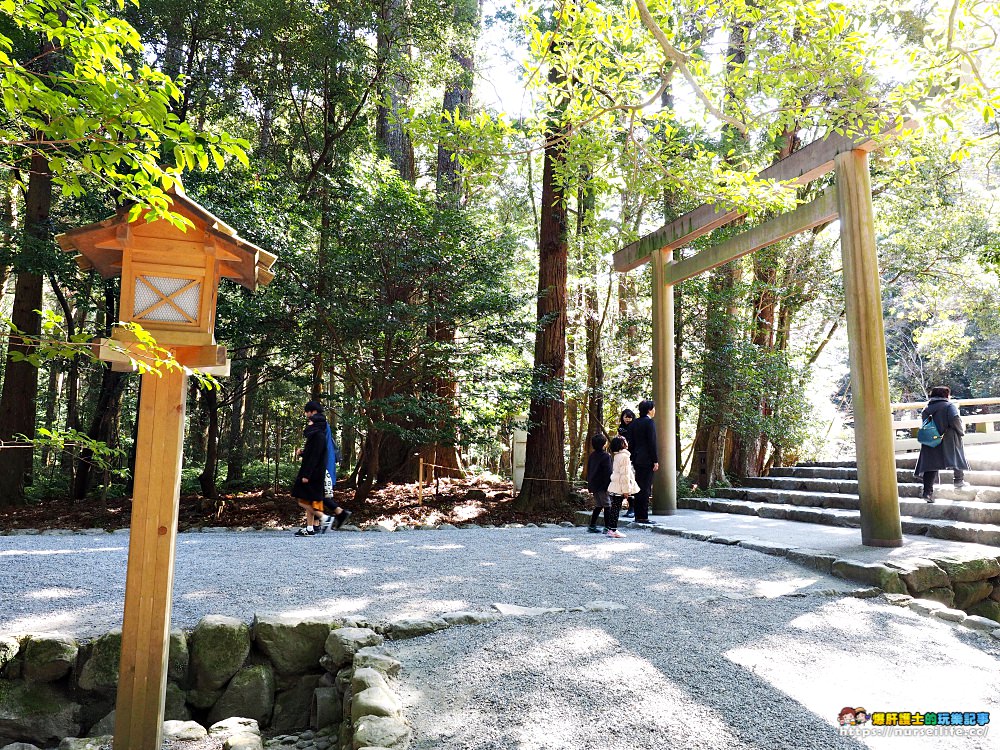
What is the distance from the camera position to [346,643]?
349cm

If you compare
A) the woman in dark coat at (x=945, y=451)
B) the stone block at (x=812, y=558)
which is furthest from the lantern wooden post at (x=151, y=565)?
the woman in dark coat at (x=945, y=451)

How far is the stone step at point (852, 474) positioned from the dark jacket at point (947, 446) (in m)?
0.43

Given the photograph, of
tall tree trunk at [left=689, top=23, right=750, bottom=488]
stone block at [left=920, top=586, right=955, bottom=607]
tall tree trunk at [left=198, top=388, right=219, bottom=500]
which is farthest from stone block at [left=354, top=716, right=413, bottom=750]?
tall tree trunk at [left=689, top=23, right=750, bottom=488]

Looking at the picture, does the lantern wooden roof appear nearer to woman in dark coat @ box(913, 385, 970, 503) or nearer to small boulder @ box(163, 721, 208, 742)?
small boulder @ box(163, 721, 208, 742)

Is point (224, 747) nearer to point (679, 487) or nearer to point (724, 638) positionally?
point (724, 638)

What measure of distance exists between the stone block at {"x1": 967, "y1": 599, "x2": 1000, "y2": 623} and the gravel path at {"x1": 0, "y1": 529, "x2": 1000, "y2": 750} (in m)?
1.12

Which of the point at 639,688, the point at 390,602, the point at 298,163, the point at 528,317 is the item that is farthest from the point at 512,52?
the point at 639,688

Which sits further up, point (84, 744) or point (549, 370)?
point (549, 370)

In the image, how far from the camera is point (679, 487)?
11.0 m

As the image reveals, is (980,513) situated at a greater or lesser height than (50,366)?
lesser

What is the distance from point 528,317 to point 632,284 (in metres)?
4.20

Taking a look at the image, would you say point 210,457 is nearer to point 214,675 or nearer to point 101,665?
point 101,665

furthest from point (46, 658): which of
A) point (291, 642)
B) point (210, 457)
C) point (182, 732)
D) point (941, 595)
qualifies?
point (210, 457)

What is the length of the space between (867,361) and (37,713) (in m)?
6.64
